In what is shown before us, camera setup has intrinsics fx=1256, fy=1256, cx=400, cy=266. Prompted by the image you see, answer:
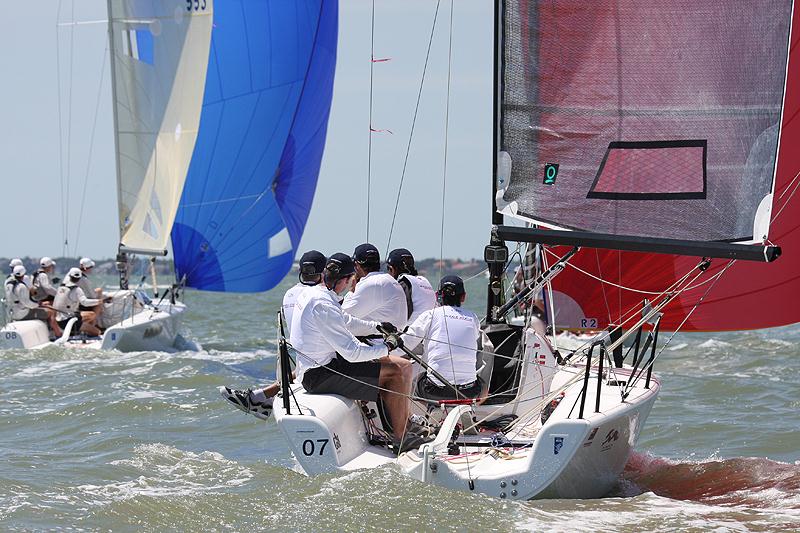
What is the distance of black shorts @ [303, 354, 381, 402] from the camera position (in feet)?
22.6

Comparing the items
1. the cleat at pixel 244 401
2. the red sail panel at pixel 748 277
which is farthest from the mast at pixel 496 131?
the cleat at pixel 244 401

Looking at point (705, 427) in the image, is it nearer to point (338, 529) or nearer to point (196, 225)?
point (338, 529)

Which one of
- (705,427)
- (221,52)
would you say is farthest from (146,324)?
(705,427)

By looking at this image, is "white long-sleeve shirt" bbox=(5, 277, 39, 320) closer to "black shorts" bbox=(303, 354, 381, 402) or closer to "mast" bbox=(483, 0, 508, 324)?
"black shorts" bbox=(303, 354, 381, 402)

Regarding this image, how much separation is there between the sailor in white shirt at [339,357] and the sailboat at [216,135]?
11015mm

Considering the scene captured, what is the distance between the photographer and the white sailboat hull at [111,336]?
613 inches

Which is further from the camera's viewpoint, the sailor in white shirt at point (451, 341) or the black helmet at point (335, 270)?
the sailor in white shirt at point (451, 341)

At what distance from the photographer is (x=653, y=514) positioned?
21.1 ft

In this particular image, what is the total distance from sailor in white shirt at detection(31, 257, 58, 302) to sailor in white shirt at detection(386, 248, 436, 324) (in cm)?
919

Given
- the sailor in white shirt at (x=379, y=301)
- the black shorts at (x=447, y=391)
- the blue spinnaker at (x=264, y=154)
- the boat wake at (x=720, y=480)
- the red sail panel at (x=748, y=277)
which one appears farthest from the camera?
the blue spinnaker at (x=264, y=154)

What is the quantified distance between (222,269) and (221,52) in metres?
3.30

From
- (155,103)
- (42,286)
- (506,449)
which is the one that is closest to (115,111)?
(155,103)

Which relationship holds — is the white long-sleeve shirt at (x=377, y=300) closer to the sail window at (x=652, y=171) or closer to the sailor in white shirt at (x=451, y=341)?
the sailor in white shirt at (x=451, y=341)

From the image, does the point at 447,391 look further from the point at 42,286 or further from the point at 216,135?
the point at 216,135
